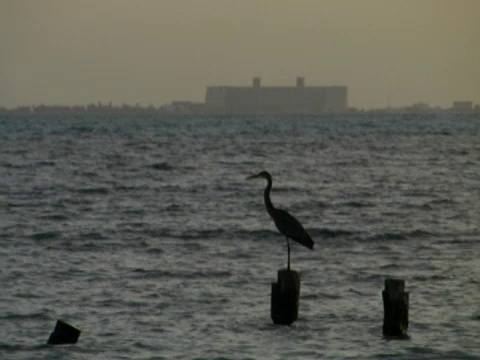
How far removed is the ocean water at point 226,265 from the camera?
58.6 ft

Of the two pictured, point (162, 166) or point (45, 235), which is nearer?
point (45, 235)

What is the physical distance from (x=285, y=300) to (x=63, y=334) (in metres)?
2.97

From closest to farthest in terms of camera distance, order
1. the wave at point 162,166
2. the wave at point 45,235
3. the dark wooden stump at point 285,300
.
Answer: the dark wooden stump at point 285,300 < the wave at point 45,235 < the wave at point 162,166

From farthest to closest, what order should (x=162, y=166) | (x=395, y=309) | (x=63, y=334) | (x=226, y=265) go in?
(x=162, y=166) < (x=226, y=265) < (x=395, y=309) < (x=63, y=334)

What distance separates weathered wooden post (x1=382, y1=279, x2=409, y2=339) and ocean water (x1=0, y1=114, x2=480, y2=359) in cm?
18

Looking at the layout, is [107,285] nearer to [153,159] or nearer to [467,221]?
[467,221]

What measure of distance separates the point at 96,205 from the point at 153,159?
34174mm

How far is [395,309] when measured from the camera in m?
17.8

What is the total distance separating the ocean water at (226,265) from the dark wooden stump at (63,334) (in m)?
0.12

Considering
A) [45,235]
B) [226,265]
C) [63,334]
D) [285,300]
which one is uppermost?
[285,300]

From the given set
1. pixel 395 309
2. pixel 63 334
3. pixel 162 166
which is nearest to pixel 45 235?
pixel 63 334

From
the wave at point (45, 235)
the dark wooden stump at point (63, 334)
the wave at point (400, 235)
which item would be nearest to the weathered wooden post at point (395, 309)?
the dark wooden stump at point (63, 334)

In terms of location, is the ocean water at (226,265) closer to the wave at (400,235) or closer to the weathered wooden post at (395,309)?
the wave at (400,235)

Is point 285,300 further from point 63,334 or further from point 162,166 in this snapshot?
point 162,166
